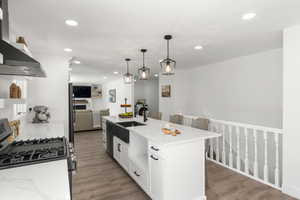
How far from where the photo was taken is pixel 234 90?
4.08 meters

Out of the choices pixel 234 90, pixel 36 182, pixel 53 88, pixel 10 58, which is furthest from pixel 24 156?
pixel 234 90

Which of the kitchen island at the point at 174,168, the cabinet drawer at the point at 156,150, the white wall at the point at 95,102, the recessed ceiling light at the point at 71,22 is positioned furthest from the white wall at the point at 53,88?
the white wall at the point at 95,102

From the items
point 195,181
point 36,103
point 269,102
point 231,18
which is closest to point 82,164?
point 36,103

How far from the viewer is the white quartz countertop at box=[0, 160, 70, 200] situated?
759 mm

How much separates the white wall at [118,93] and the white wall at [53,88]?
346 centimetres

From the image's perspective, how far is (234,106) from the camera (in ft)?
13.4

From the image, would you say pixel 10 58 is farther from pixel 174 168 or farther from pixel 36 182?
pixel 174 168

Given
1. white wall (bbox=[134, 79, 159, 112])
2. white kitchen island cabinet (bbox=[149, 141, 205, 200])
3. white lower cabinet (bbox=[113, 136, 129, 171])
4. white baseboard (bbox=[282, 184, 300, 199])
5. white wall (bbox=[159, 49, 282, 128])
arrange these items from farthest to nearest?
white wall (bbox=[134, 79, 159, 112]) → white wall (bbox=[159, 49, 282, 128]) → white lower cabinet (bbox=[113, 136, 129, 171]) → white baseboard (bbox=[282, 184, 300, 199]) → white kitchen island cabinet (bbox=[149, 141, 205, 200])

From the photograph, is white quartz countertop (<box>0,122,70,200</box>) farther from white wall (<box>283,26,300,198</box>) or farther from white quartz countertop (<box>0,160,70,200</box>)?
white wall (<box>283,26,300,198</box>)

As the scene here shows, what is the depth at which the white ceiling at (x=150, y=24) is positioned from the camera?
164 centimetres

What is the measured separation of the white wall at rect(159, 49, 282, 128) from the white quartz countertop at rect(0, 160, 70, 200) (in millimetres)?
4005

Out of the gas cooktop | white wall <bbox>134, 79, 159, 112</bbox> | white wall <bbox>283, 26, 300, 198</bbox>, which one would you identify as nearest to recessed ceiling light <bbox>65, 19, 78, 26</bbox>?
the gas cooktop

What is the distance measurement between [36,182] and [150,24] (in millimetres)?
2036

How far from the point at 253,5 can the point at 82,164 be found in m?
3.89
